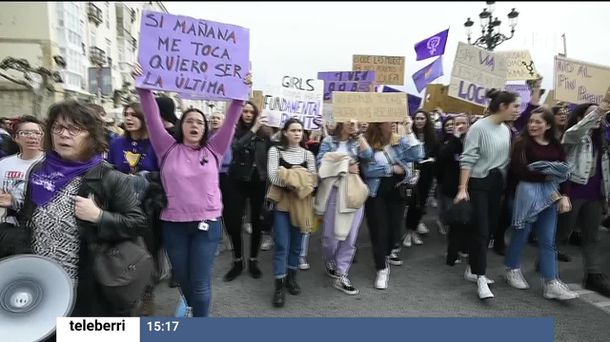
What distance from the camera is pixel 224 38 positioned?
2.80m

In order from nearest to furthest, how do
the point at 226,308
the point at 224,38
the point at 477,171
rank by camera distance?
the point at 224,38 → the point at 226,308 → the point at 477,171

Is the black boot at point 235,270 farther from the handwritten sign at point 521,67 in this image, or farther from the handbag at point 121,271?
the handwritten sign at point 521,67

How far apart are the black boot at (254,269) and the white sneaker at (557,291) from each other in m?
2.64

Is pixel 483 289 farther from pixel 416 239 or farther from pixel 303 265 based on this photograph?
pixel 303 265

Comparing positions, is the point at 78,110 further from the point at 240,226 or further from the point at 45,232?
the point at 240,226

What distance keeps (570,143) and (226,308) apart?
131 inches

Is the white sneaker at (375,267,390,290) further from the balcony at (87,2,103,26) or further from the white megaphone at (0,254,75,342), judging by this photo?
the balcony at (87,2,103,26)

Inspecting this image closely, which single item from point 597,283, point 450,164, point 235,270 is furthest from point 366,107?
point 597,283

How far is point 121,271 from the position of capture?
1.65 meters

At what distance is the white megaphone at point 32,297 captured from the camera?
1.64m

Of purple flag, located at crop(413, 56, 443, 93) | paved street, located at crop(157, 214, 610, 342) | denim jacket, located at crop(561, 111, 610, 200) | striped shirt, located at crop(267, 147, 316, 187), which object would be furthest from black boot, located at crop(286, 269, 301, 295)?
purple flag, located at crop(413, 56, 443, 93)

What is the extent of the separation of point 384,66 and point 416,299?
3491 millimetres

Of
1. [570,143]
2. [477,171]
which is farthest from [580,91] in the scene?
[477,171]

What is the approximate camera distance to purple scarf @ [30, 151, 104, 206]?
5.56 ft
